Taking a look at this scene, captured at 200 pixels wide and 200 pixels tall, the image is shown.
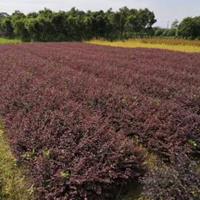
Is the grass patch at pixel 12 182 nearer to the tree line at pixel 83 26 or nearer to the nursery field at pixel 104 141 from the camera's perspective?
the nursery field at pixel 104 141

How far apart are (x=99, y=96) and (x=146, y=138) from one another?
1846 millimetres

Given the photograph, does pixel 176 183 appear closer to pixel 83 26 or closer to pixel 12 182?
pixel 12 182

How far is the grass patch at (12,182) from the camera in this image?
196 inches

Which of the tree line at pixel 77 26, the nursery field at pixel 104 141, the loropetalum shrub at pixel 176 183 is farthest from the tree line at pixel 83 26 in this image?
the loropetalum shrub at pixel 176 183

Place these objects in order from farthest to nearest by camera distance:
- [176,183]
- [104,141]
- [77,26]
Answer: [77,26], [104,141], [176,183]

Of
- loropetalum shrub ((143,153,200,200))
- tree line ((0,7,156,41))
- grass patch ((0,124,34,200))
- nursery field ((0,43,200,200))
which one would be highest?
loropetalum shrub ((143,153,200,200))

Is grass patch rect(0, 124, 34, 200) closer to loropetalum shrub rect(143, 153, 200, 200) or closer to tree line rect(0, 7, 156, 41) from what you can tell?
loropetalum shrub rect(143, 153, 200, 200)

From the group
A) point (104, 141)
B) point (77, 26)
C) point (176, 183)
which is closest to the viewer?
point (176, 183)

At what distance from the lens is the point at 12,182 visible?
5.26 meters

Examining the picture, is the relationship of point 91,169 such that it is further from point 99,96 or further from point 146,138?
point 99,96

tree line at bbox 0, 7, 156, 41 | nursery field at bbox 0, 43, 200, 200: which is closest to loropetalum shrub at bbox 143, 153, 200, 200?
nursery field at bbox 0, 43, 200, 200

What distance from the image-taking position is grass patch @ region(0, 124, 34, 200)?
498 centimetres

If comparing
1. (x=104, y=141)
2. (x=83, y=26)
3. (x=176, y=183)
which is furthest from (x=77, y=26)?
(x=176, y=183)

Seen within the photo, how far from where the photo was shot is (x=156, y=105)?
7.20m
